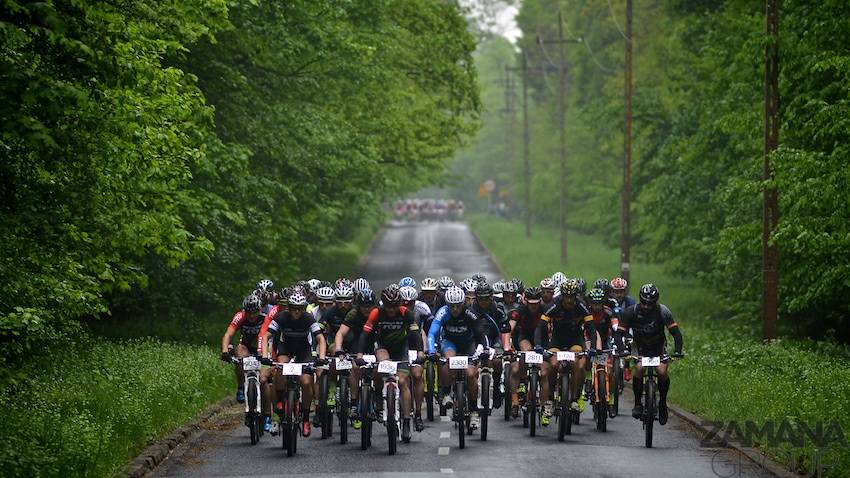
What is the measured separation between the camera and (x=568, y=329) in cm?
1905

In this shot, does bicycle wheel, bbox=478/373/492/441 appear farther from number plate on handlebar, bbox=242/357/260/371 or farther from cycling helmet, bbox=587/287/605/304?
number plate on handlebar, bbox=242/357/260/371

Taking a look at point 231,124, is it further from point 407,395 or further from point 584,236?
point 584,236

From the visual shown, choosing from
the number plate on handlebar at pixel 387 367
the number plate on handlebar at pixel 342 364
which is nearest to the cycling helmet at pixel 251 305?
the number plate on handlebar at pixel 342 364

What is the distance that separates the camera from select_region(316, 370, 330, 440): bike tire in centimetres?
1758

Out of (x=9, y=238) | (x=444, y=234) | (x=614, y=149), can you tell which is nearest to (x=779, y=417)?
(x=9, y=238)

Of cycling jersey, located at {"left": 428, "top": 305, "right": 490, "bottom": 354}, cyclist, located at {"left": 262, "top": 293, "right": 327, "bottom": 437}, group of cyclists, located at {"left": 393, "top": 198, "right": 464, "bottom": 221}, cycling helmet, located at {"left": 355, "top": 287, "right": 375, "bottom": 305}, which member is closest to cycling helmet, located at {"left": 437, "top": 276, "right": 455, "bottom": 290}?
cycling jersey, located at {"left": 428, "top": 305, "right": 490, "bottom": 354}

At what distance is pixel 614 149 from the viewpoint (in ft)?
209

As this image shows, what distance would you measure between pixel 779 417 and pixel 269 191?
53.9 ft

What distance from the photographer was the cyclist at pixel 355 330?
698 inches

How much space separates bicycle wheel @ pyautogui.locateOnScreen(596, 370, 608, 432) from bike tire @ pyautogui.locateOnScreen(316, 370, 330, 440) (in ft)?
12.2

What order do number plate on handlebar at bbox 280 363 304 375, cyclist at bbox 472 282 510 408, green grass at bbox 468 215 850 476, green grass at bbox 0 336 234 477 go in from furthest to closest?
cyclist at bbox 472 282 510 408, number plate on handlebar at bbox 280 363 304 375, green grass at bbox 468 215 850 476, green grass at bbox 0 336 234 477

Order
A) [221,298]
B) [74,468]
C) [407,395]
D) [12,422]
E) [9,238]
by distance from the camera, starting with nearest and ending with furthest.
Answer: [74,468], [12,422], [9,238], [407,395], [221,298]

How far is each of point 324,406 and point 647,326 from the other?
433cm

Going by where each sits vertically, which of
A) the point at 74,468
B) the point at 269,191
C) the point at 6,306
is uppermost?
the point at 269,191
